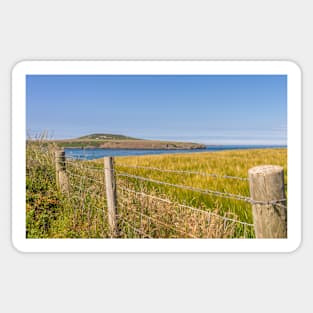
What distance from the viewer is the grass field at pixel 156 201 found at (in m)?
3.46

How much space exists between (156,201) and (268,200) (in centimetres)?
95

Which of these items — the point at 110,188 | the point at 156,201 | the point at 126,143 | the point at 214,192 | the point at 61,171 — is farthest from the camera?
the point at 61,171

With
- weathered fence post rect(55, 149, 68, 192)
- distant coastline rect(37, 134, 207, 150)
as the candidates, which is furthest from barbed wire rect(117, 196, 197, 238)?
weathered fence post rect(55, 149, 68, 192)

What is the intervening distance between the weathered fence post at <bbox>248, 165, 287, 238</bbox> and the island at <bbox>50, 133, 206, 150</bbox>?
0.55m

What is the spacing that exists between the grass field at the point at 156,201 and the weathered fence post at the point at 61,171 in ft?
0.35

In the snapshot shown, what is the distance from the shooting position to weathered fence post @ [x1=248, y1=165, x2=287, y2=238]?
2.99 m

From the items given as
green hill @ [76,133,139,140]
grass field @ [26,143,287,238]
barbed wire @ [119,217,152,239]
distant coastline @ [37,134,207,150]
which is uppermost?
green hill @ [76,133,139,140]

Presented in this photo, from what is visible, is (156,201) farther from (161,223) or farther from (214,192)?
(214,192)

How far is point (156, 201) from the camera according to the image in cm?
376

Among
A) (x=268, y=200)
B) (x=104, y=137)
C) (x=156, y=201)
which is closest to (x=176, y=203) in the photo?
(x=156, y=201)

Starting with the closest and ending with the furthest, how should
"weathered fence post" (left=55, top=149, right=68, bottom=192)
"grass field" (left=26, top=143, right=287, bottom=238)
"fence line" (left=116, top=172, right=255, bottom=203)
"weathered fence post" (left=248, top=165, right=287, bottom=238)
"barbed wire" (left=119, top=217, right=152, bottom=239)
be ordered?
1. "weathered fence post" (left=248, top=165, right=287, bottom=238)
2. "fence line" (left=116, top=172, right=255, bottom=203)
3. "grass field" (left=26, top=143, right=287, bottom=238)
4. "barbed wire" (left=119, top=217, right=152, bottom=239)
5. "weathered fence post" (left=55, top=149, right=68, bottom=192)

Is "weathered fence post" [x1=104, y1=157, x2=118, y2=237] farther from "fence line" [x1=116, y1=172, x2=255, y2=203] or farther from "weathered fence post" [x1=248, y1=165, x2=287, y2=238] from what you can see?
"weathered fence post" [x1=248, y1=165, x2=287, y2=238]
